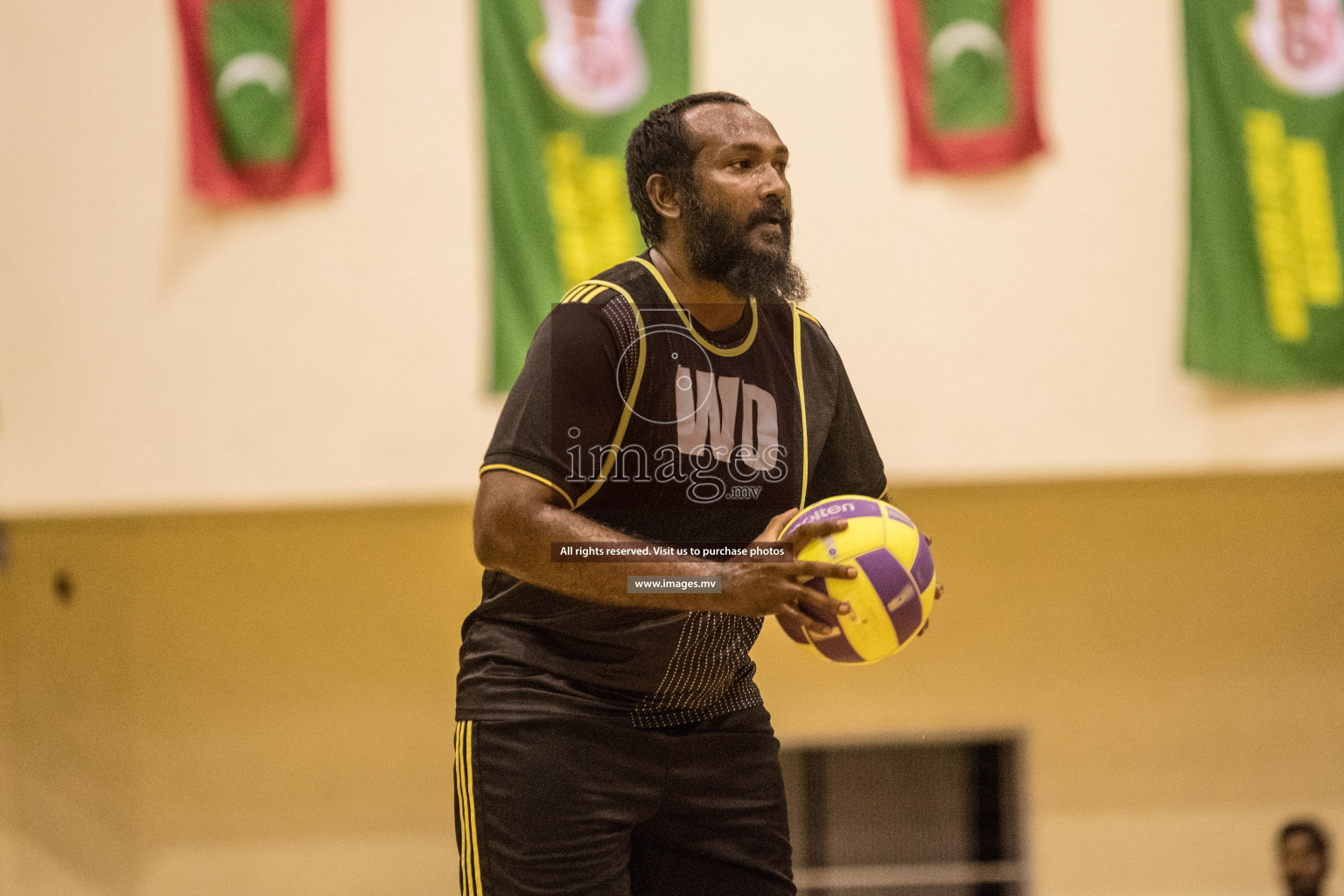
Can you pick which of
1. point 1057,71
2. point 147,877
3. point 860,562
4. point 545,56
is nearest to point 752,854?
point 860,562

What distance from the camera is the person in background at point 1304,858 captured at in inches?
218

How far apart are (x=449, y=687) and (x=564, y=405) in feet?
15.2

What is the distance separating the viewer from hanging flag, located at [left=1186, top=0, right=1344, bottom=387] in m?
4.88

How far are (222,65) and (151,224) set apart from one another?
728 millimetres

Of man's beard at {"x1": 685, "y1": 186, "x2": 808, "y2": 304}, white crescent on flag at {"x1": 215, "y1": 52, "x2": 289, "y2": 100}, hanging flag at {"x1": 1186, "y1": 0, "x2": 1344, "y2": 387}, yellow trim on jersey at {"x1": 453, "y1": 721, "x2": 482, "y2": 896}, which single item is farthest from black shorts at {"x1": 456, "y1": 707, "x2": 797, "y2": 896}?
white crescent on flag at {"x1": 215, "y1": 52, "x2": 289, "y2": 100}

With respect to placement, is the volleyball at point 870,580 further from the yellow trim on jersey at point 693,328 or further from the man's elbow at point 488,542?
the man's elbow at point 488,542

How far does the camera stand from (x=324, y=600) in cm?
633

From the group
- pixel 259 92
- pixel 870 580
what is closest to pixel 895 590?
pixel 870 580

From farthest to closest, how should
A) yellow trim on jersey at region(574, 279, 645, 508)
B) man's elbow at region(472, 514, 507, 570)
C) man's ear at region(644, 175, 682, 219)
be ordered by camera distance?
man's ear at region(644, 175, 682, 219)
yellow trim on jersey at region(574, 279, 645, 508)
man's elbow at region(472, 514, 507, 570)

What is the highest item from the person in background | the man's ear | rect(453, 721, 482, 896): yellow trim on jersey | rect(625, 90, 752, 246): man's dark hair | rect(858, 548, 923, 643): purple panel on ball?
rect(625, 90, 752, 246): man's dark hair

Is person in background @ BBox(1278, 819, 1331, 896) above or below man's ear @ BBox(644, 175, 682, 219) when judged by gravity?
below

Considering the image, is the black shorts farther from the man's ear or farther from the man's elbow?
the man's ear

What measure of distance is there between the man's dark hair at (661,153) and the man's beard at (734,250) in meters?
0.07

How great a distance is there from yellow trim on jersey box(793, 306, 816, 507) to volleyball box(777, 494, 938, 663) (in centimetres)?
13
